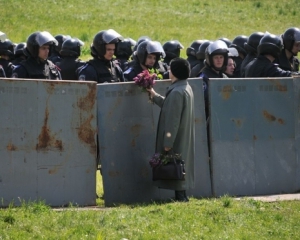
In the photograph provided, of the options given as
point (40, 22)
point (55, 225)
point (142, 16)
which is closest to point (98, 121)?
point (55, 225)

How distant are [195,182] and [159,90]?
1.33m

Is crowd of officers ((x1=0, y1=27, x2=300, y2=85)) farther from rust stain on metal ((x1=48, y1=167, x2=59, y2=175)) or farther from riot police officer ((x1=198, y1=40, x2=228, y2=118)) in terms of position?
rust stain on metal ((x1=48, y1=167, x2=59, y2=175))

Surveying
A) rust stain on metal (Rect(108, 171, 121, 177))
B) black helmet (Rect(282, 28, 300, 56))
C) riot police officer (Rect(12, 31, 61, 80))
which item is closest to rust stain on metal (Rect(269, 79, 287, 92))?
black helmet (Rect(282, 28, 300, 56))

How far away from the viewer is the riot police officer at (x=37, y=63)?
1321cm

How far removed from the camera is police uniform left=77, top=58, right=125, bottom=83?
13.7 metres

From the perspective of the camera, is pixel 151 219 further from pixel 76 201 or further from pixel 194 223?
pixel 76 201

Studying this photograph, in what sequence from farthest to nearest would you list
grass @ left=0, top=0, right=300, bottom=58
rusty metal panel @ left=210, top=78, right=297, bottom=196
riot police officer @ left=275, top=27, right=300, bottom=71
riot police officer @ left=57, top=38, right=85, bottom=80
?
grass @ left=0, top=0, right=300, bottom=58
riot police officer @ left=57, top=38, right=85, bottom=80
riot police officer @ left=275, top=27, right=300, bottom=71
rusty metal panel @ left=210, top=78, right=297, bottom=196

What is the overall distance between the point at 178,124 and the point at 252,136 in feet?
5.59

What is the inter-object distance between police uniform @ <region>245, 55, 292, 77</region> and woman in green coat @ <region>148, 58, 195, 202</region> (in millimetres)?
2392

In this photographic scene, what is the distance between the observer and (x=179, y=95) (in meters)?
12.0

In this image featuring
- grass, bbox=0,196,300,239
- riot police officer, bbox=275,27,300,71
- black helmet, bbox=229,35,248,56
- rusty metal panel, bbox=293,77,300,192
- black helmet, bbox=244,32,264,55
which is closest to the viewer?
grass, bbox=0,196,300,239

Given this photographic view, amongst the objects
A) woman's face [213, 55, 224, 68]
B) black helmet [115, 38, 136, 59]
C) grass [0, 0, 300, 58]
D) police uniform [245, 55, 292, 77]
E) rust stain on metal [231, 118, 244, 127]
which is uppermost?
grass [0, 0, 300, 58]

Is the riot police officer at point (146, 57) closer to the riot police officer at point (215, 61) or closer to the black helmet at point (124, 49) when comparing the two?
the riot police officer at point (215, 61)

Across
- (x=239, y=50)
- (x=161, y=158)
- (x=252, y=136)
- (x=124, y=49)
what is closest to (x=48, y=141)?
(x=161, y=158)
